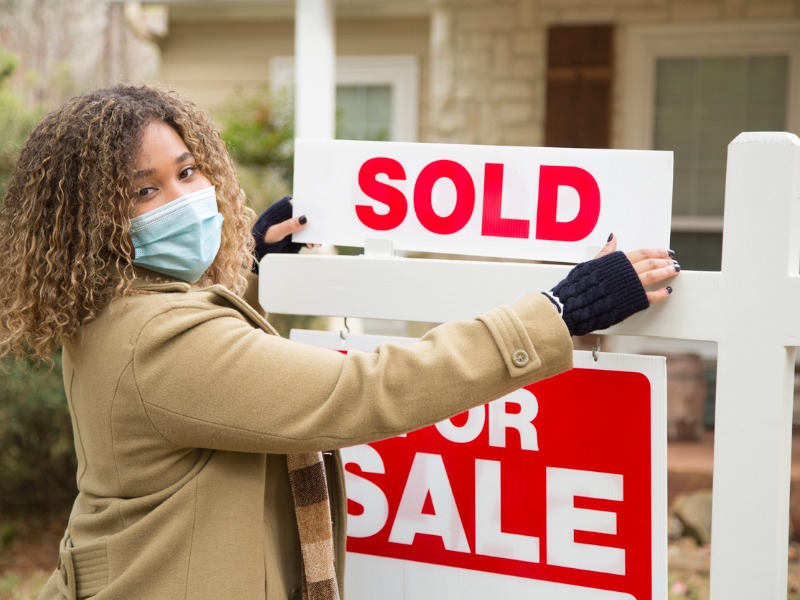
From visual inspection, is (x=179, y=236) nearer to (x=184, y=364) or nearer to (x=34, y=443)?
(x=184, y=364)

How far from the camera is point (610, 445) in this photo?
1.63m

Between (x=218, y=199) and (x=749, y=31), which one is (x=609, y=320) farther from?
(x=749, y=31)

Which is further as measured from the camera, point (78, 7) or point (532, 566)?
point (78, 7)

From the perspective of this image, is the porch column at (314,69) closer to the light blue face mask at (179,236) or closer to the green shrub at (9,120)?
the green shrub at (9,120)

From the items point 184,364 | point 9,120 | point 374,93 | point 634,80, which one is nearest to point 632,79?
point 634,80

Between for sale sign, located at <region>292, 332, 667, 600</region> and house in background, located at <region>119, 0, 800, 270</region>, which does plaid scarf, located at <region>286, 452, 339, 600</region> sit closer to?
for sale sign, located at <region>292, 332, 667, 600</region>

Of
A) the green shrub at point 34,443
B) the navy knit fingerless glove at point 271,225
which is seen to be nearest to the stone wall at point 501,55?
the green shrub at point 34,443

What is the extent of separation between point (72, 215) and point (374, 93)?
6.54m

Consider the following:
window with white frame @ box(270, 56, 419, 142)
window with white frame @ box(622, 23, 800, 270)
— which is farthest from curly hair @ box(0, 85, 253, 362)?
window with white frame @ box(270, 56, 419, 142)

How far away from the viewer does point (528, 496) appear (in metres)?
1.69

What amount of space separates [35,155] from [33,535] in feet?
13.7

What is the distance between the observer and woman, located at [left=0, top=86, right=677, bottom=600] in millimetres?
1400

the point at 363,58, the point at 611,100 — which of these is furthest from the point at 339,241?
the point at 363,58

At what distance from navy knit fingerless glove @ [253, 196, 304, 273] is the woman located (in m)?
0.32
